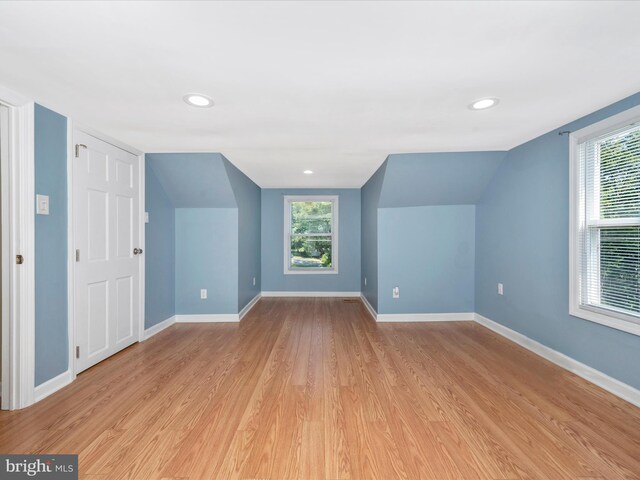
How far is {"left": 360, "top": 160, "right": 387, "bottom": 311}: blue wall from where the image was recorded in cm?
427

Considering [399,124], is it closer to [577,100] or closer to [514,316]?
[577,100]

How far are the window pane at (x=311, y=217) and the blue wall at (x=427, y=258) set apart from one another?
1916 mm

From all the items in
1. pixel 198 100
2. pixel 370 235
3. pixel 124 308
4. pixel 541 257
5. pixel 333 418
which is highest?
pixel 198 100

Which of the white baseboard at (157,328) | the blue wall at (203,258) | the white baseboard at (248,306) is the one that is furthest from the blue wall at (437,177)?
the white baseboard at (157,328)

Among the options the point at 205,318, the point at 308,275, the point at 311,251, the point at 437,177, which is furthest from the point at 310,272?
the point at 437,177

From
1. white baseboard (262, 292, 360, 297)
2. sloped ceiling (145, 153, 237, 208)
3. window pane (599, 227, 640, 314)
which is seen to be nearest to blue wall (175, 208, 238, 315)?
sloped ceiling (145, 153, 237, 208)

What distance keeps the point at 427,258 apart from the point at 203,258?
307cm

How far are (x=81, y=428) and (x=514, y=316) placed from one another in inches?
153

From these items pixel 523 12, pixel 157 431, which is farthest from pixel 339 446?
pixel 523 12

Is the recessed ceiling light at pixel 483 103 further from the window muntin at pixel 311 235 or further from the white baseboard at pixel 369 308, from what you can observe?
the window muntin at pixel 311 235

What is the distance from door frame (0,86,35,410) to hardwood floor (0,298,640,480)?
0.66 feet

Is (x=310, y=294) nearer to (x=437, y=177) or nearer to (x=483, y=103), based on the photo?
(x=437, y=177)

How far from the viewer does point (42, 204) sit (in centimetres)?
221

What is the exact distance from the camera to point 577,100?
217 centimetres
